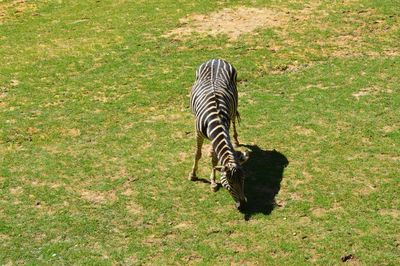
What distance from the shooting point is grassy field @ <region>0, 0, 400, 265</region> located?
9430 mm

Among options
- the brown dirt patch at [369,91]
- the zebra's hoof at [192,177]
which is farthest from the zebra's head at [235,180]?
the brown dirt patch at [369,91]

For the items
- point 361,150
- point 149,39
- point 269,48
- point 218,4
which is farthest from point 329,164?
point 218,4

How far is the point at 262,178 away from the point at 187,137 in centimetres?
227

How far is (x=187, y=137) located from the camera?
1251 centimetres

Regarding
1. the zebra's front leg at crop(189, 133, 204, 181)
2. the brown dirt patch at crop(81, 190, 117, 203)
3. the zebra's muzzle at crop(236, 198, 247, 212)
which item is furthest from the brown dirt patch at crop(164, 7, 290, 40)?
the zebra's muzzle at crop(236, 198, 247, 212)

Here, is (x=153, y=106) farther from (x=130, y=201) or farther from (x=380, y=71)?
(x=380, y=71)

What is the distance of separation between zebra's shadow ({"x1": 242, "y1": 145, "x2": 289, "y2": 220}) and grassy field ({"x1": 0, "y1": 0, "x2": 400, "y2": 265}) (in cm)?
3

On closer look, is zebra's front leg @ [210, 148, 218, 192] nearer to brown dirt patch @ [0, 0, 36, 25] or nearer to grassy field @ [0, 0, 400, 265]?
grassy field @ [0, 0, 400, 265]

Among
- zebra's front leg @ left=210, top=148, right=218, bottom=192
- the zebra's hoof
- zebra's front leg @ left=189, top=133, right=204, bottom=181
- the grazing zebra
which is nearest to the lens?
the grazing zebra

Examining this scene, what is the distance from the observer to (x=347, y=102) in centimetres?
1349

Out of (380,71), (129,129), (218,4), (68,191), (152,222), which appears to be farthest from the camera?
(218,4)

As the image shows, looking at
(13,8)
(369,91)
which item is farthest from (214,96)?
(13,8)

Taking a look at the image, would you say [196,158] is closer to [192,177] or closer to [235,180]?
[192,177]

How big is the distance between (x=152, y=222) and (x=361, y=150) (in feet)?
15.0
